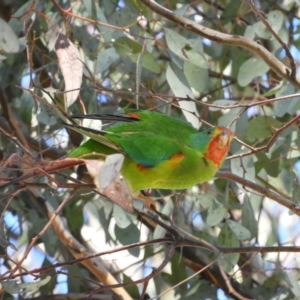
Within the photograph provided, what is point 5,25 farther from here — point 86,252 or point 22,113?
point 86,252

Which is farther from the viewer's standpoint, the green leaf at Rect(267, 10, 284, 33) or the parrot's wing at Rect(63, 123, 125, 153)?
the green leaf at Rect(267, 10, 284, 33)

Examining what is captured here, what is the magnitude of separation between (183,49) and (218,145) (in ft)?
1.22

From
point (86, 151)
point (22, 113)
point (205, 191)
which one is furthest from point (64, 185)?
point (205, 191)

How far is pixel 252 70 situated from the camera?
88.7 inches

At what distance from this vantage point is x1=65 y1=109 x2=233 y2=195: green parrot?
1.76 m

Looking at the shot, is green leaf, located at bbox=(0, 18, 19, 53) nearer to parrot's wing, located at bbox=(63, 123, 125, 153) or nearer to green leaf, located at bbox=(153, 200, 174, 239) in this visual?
parrot's wing, located at bbox=(63, 123, 125, 153)

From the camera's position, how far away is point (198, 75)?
2.12 m

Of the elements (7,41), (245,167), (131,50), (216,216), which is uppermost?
(7,41)

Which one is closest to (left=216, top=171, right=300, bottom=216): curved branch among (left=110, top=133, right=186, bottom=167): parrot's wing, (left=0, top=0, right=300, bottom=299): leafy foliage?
(left=0, top=0, right=300, bottom=299): leafy foliage

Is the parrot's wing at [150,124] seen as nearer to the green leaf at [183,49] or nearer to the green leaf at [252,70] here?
the green leaf at [183,49]

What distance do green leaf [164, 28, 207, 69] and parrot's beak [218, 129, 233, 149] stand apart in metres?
0.33

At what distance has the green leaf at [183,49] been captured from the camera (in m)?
2.04

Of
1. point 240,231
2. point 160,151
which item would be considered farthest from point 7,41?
point 240,231

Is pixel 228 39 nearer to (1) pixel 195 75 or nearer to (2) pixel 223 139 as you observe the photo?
(2) pixel 223 139
